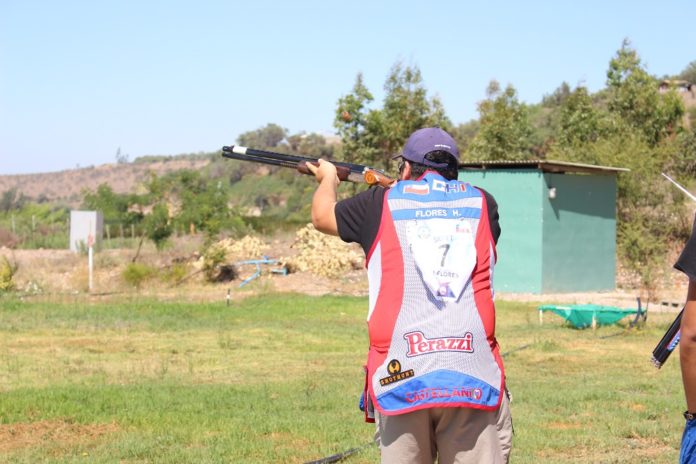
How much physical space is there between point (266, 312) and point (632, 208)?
48.6ft

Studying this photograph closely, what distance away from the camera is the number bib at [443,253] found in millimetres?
3941

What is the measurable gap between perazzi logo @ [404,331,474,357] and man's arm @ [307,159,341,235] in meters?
0.64

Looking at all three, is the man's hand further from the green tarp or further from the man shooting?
the green tarp

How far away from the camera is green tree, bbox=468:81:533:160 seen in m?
38.2

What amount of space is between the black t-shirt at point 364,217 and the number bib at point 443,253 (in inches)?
6.6

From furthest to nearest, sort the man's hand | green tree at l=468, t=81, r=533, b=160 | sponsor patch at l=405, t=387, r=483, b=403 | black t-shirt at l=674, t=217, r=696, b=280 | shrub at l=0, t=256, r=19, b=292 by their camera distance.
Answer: green tree at l=468, t=81, r=533, b=160 < shrub at l=0, t=256, r=19, b=292 < the man's hand < sponsor patch at l=405, t=387, r=483, b=403 < black t-shirt at l=674, t=217, r=696, b=280

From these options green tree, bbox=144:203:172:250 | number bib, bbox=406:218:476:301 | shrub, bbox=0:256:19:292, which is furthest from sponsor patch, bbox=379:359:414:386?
green tree, bbox=144:203:172:250

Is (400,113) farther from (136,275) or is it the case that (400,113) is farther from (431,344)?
(431,344)

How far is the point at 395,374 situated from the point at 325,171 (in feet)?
4.33

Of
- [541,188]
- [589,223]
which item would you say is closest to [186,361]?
[541,188]

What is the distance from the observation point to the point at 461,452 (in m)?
3.99

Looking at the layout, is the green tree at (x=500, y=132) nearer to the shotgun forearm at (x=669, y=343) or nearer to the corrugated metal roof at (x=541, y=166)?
the corrugated metal roof at (x=541, y=166)

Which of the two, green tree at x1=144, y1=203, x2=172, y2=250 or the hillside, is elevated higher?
the hillside

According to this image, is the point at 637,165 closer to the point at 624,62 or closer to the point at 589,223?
the point at 589,223
